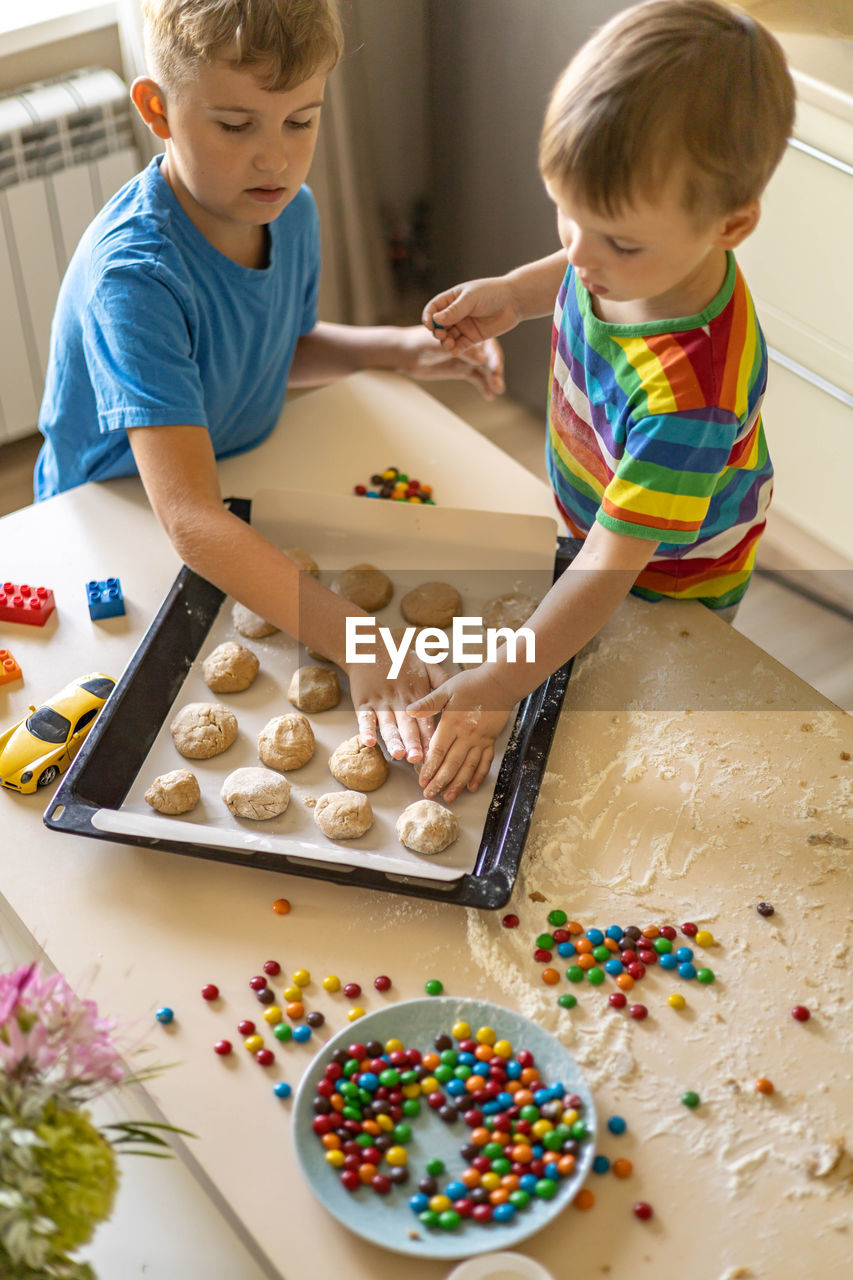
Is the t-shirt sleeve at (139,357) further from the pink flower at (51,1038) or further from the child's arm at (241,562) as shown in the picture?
the pink flower at (51,1038)

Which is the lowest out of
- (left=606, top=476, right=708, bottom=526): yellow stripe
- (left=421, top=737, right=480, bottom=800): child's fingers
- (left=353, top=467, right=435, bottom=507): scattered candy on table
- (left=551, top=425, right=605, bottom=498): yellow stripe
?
(left=421, top=737, right=480, bottom=800): child's fingers

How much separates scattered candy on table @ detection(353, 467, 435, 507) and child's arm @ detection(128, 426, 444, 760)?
214 millimetres

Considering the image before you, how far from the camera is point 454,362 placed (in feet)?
4.92

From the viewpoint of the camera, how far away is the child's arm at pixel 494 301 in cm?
131

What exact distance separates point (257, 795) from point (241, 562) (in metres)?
0.28

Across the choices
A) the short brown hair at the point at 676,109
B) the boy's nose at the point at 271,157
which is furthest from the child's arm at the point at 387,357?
the short brown hair at the point at 676,109

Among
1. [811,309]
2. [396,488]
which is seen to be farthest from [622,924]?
[811,309]

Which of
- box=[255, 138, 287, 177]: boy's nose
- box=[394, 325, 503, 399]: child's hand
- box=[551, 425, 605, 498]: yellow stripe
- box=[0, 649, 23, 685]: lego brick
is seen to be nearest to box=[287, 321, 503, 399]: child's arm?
box=[394, 325, 503, 399]: child's hand

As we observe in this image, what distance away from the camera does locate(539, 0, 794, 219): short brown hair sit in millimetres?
836

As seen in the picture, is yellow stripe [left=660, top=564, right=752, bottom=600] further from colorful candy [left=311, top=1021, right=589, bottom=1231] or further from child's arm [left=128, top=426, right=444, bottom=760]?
colorful candy [left=311, top=1021, right=589, bottom=1231]

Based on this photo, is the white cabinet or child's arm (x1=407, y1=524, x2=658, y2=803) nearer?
child's arm (x1=407, y1=524, x2=658, y2=803)

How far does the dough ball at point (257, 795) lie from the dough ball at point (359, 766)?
6cm

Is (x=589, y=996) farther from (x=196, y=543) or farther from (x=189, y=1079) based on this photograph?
(x=196, y=543)

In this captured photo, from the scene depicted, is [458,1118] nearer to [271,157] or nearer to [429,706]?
[429,706]
